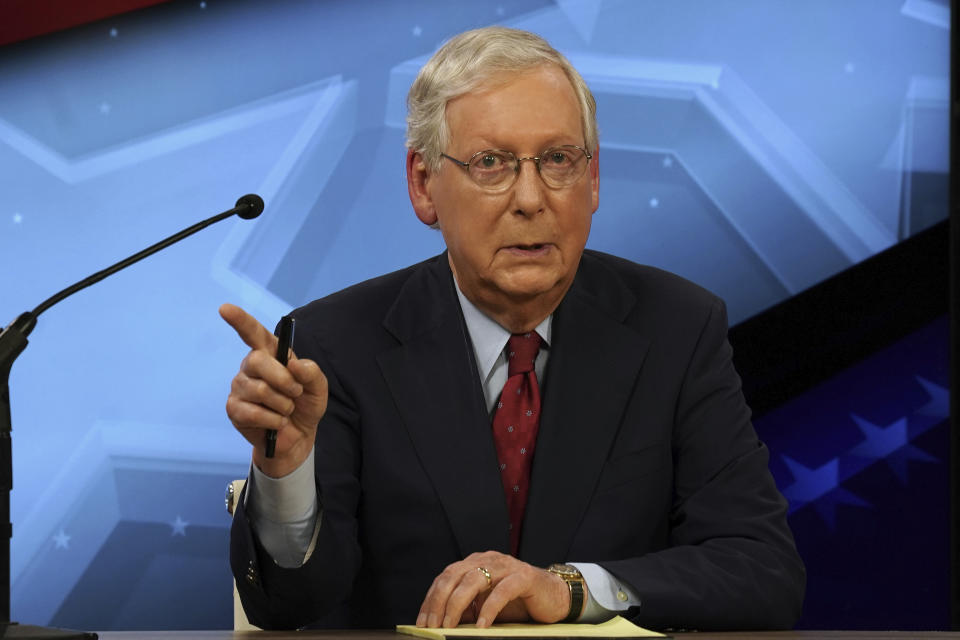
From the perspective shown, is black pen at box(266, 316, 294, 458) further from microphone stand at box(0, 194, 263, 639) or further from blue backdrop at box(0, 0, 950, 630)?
blue backdrop at box(0, 0, 950, 630)

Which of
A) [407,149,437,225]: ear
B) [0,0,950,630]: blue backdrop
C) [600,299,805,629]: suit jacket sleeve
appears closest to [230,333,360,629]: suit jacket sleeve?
[600,299,805,629]: suit jacket sleeve

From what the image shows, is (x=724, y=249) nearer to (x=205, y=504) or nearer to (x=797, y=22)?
(x=797, y=22)

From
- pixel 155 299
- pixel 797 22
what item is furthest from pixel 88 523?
pixel 797 22

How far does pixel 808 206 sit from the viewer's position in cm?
315

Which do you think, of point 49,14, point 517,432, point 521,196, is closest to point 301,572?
point 517,432

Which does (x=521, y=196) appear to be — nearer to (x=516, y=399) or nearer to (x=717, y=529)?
(x=516, y=399)

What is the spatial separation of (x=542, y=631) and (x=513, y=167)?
758 mm

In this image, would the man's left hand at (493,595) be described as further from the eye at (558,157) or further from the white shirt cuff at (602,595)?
the eye at (558,157)

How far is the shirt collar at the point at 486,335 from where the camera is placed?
6.01 ft

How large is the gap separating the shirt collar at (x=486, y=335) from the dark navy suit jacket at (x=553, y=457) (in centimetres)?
3

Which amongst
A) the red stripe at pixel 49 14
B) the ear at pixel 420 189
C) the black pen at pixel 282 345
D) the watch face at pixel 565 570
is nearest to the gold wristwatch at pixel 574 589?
the watch face at pixel 565 570

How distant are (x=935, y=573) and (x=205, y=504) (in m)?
1.99

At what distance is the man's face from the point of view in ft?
5.70

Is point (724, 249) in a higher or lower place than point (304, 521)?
higher
